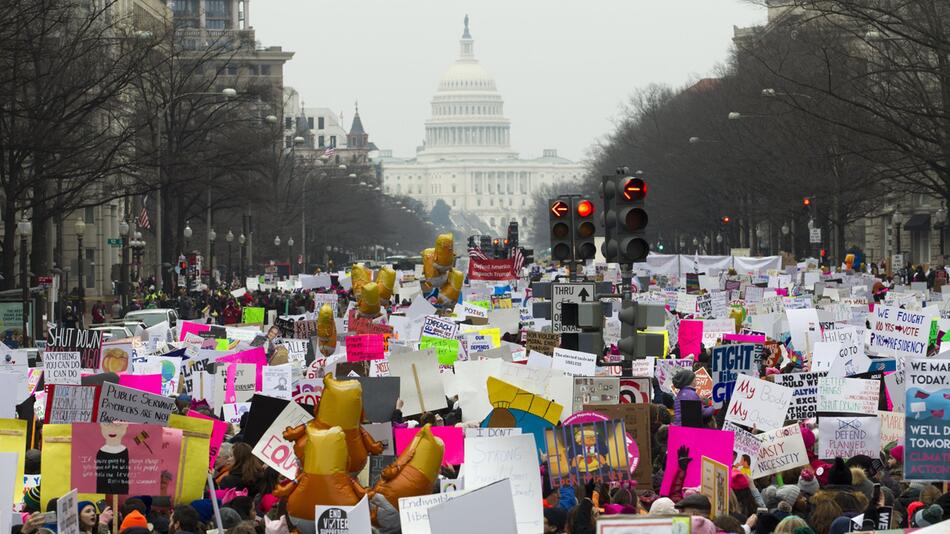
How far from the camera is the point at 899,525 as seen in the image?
12.3m

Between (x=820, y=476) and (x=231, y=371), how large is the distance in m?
7.51

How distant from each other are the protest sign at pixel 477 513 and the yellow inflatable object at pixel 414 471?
8.68 ft

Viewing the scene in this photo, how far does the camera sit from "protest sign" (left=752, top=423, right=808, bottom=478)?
14.7 metres

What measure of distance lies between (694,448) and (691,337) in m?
→ 11.7

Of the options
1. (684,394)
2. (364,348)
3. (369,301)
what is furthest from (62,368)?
(369,301)

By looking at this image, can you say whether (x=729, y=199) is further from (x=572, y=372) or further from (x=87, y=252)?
(x=572, y=372)

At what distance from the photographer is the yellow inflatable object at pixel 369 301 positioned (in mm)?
29336

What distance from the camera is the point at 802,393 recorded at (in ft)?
56.9

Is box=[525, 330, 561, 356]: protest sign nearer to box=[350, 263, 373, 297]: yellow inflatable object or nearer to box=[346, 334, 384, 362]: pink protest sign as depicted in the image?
box=[346, 334, 384, 362]: pink protest sign

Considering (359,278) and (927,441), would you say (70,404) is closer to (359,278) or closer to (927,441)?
(927,441)

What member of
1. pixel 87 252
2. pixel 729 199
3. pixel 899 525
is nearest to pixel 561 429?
pixel 899 525

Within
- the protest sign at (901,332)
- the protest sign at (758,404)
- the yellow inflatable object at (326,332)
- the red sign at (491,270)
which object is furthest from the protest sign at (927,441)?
the red sign at (491,270)

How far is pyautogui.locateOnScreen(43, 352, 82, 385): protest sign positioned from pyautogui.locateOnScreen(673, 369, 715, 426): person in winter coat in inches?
234

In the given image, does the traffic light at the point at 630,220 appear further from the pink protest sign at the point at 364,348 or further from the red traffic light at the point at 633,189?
the pink protest sign at the point at 364,348
